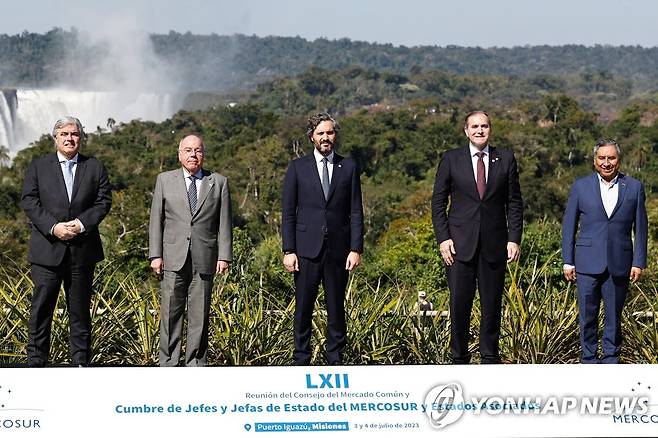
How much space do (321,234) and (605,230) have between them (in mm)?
1428

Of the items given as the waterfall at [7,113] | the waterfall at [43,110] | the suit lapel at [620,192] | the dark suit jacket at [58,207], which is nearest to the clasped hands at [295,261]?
the dark suit jacket at [58,207]

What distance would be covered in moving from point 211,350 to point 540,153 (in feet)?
151

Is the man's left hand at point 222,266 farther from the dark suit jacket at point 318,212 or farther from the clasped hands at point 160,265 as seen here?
the dark suit jacket at point 318,212

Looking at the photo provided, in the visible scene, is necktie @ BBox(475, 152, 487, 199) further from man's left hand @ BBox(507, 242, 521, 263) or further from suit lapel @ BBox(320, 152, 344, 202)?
suit lapel @ BBox(320, 152, 344, 202)

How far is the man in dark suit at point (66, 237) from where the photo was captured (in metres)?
4.62

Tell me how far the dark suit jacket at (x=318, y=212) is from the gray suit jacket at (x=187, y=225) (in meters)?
0.31

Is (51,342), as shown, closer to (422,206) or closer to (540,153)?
(422,206)

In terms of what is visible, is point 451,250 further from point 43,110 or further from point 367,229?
point 43,110

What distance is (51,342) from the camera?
16.7ft

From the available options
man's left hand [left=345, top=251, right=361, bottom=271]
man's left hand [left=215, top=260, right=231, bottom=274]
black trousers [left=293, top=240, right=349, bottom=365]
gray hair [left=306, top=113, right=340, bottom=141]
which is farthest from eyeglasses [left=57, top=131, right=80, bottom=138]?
man's left hand [left=345, top=251, right=361, bottom=271]

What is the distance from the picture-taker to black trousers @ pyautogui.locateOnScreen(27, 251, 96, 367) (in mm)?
4629

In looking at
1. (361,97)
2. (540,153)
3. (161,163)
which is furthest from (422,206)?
(361,97)

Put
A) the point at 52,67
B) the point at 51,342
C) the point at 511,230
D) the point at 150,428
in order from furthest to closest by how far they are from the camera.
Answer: the point at 52,67
the point at 51,342
the point at 511,230
the point at 150,428

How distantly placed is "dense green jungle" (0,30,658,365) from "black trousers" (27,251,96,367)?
0.37 metres
